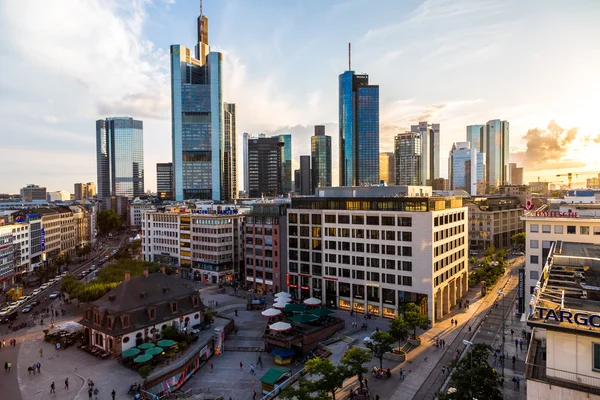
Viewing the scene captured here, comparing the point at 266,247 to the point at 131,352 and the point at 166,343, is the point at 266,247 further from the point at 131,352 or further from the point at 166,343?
the point at 131,352

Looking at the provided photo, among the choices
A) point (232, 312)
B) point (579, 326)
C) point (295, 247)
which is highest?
point (579, 326)

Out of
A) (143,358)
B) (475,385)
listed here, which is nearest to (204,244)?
(143,358)

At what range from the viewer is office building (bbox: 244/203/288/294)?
99.0m

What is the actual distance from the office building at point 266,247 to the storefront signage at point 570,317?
78670 millimetres

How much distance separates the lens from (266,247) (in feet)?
335

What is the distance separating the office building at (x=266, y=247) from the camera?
99.0 m

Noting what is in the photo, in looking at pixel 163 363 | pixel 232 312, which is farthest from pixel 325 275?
pixel 163 363

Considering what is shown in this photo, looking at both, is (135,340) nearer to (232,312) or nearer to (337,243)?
(232,312)

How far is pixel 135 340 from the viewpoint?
198 feet

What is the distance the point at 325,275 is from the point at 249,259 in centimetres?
2807

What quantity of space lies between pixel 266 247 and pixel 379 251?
115 feet

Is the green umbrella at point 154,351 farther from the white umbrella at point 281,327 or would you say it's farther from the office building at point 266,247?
the office building at point 266,247

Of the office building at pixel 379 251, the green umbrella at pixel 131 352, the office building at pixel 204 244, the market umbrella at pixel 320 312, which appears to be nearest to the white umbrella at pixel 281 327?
the market umbrella at pixel 320 312

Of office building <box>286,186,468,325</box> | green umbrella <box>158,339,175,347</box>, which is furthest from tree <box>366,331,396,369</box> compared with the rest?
green umbrella <box>158,339,175,347</box>
